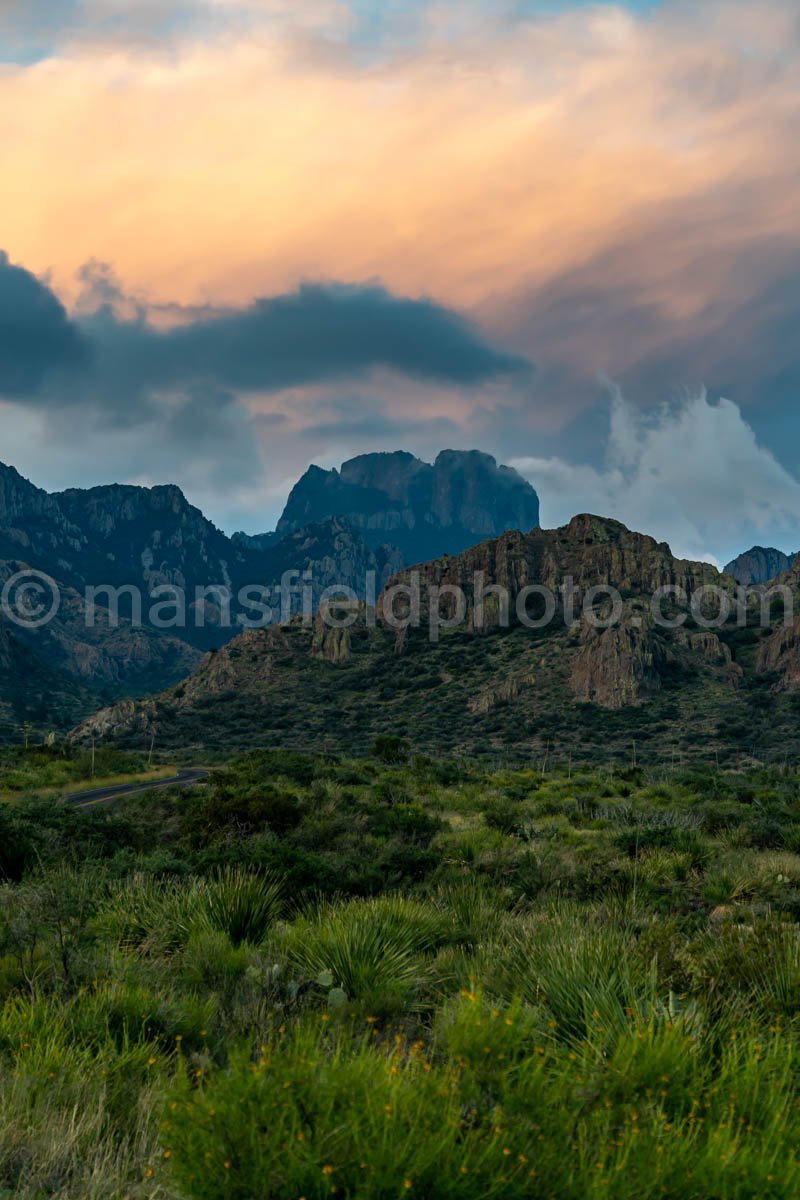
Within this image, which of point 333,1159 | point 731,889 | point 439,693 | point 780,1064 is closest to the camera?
point 333,1159

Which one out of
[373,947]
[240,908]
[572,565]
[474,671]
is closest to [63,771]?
[240,908]

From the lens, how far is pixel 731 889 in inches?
409

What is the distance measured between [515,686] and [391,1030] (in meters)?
91.5

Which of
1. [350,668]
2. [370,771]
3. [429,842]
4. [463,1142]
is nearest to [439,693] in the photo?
[350,668]

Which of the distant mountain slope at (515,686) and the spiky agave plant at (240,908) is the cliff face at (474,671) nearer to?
the distant mountain slope at (515,686)

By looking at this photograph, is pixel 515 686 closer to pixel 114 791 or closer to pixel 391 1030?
pixel 114 791

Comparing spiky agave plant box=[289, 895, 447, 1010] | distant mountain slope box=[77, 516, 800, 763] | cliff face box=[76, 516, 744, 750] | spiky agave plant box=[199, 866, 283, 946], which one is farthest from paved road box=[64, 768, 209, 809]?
cliff face box=[76, 516, 744, 750]

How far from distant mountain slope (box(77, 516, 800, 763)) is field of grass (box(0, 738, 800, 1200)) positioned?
55812mm

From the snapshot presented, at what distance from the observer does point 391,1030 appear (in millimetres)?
5191

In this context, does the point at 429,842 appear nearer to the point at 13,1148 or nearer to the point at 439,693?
the point at 13,1148

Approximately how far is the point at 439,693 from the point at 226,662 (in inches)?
1474

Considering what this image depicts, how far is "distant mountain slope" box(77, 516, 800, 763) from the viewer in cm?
7600

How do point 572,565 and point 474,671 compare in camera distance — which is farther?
point 572,565

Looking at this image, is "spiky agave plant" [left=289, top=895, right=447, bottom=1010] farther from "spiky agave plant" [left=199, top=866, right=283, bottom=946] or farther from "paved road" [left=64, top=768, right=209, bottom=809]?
"paved road" [left=64, top=768, right=209, bottom=809]
